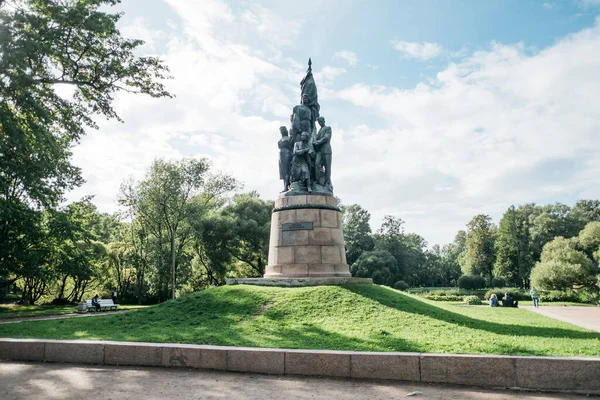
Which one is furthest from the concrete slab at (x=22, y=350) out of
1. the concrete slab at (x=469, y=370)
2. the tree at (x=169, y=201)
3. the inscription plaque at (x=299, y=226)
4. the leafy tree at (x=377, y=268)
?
the leafy tree at (x=377, y=268)

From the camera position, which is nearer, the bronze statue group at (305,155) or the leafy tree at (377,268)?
the bronze statue group at (305,155)

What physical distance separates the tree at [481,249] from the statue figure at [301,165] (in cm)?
5847

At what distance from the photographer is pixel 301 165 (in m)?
17.7

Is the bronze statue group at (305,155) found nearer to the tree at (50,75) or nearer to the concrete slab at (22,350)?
the tree at (50,75)

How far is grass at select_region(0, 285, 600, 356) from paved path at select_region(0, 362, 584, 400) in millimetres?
1375

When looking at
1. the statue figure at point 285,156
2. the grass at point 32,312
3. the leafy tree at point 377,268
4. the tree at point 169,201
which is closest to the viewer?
the statue figure at point 285,156

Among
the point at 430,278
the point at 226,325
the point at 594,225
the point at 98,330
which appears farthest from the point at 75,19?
the point at 430,278

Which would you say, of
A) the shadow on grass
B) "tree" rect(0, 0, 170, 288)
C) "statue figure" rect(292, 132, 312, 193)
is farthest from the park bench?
the shadow on grass

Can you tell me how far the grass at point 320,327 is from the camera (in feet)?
26.5

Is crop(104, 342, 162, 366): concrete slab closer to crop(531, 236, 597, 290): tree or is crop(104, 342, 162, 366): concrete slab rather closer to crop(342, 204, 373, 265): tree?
crop(531, 236, 597, 290): tree

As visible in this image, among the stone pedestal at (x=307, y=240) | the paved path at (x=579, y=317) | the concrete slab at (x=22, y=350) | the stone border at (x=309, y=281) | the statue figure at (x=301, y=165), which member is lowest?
the paved path at (x=579, y=317)

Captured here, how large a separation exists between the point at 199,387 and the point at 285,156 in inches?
515

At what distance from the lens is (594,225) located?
43875mm

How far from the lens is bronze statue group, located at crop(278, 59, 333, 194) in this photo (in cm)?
1757
